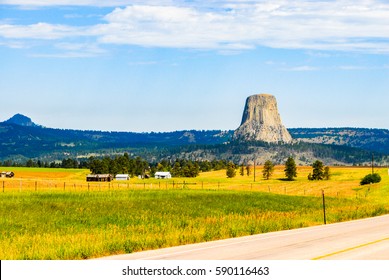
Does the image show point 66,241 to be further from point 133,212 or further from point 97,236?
point 133,212

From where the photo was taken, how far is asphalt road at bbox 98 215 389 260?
72.0 ft

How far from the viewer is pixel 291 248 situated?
2445cm

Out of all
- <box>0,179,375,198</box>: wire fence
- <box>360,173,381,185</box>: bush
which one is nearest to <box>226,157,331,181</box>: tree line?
<box>0,179,375,198</box>: wire fence

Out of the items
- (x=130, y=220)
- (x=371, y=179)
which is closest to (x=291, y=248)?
(x=130, y=220)

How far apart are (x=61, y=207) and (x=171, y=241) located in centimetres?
2430

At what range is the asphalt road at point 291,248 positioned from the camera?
21953 millimetres

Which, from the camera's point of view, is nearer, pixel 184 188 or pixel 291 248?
Result: pixel 291 248

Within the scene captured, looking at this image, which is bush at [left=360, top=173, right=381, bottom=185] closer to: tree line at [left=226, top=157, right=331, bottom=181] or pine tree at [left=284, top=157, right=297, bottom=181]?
tree line at [left=226, top=157, right=331, bottom=181]

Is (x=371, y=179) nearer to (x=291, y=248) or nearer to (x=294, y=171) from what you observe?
(x=294, y=171)

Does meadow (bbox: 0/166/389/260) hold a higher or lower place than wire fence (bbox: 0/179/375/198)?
higher

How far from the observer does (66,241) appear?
25562 millimetres

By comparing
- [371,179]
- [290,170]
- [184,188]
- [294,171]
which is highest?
[290,170]
